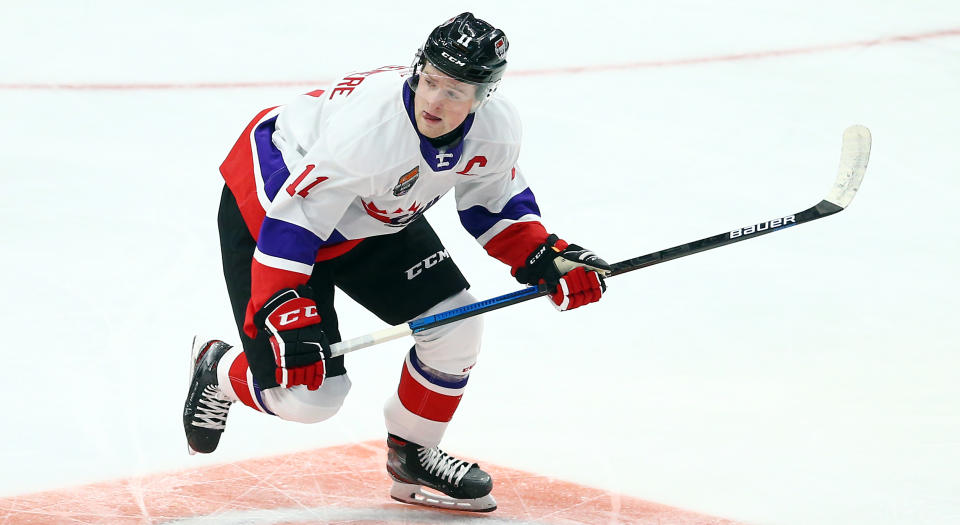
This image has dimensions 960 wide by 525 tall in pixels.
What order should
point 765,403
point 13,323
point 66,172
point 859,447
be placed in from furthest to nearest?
point 66,172 → point 13,323 → point 765,403 → point 859,447

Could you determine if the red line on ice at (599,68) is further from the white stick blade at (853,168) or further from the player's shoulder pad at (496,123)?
the player's shoulder pad at (496,123)

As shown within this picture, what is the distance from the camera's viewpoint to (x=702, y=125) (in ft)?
15.6

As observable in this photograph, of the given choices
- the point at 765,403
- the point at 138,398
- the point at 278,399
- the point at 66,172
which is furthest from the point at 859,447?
the point at 66,172

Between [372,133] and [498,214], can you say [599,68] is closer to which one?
[498,214]

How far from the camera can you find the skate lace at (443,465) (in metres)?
2.57

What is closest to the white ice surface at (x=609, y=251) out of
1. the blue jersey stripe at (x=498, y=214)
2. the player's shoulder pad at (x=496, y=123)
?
the blue jersey stripe at (x=498, y=214)

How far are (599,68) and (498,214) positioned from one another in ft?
9.61

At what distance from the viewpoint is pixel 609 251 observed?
3.84 meters

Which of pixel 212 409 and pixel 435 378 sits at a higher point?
pixel 435 378

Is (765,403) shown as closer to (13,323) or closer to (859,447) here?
(859,447)

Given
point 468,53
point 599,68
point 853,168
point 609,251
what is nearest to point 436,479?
point 468,53

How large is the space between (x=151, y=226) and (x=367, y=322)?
0.98 metres

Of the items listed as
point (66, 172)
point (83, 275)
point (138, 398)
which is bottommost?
point (138, 398)

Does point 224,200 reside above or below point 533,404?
above
